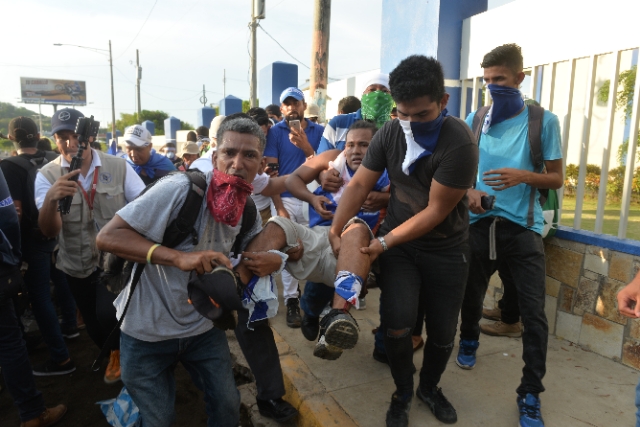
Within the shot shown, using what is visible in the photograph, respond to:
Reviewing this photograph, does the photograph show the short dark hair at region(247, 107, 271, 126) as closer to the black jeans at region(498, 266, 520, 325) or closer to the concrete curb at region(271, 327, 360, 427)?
the concrete curb at region(271, 327, 360, 427)

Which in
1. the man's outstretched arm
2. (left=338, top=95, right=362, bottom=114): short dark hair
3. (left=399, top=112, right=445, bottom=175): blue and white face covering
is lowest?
the man's outstretched arm

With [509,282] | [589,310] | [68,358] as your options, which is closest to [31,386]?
[68,358]

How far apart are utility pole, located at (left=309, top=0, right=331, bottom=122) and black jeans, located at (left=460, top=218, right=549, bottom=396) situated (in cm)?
525

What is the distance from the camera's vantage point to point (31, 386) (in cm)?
300

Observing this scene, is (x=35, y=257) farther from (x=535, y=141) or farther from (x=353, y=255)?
(x=535, y=141)

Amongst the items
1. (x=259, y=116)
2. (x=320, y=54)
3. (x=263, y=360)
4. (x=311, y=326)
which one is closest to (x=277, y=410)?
(x=263, y=360)

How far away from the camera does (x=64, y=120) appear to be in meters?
3.56

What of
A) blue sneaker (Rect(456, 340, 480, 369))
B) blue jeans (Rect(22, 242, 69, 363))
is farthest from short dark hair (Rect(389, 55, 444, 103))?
blue jeans (Rect(22, 242, 69, 363))

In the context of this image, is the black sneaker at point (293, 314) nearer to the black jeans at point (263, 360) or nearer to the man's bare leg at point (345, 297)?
the black jeans at point (263, 360)

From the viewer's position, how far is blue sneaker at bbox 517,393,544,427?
8.75 feet

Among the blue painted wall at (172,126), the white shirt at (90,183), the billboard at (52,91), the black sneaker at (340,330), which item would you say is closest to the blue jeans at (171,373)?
the black sneaker at (340,330)

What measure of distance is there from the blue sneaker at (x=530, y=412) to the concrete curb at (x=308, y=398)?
3.25 ft

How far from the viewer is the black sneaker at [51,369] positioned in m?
3.85

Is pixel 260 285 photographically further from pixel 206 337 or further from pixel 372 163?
pixel 372 163
